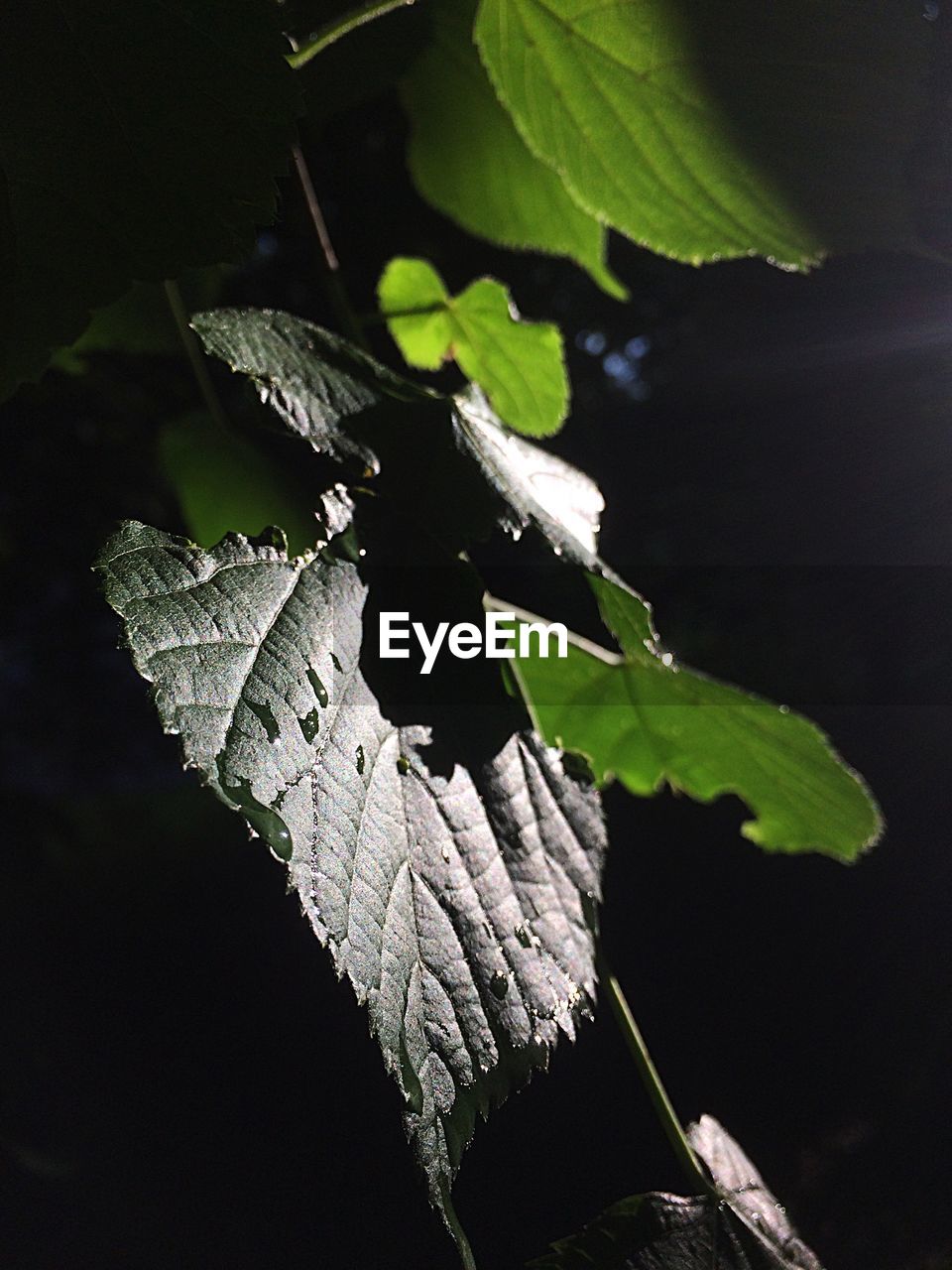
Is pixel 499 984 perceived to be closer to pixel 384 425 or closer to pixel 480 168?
pixel 384 425

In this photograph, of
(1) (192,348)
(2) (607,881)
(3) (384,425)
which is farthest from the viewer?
(2) (607,881)

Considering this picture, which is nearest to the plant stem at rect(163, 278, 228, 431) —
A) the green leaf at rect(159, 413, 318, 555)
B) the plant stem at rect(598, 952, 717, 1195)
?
the green leaf at rect(159, 413, 318, 555)

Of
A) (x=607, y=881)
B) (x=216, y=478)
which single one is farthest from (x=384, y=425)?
(x=607, y=881)

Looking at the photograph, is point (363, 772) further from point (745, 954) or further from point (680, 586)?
point (680, 586)

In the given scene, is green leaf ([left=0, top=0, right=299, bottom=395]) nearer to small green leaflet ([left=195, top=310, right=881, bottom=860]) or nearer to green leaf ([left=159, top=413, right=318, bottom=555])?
small green leaflet ([left=195, top=310, right=881, bottom=860])

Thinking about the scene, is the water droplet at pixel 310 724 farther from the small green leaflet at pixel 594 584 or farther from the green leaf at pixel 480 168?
the green leaf at pixel 480 168

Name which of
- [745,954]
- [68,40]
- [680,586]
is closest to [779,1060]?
[745,954]

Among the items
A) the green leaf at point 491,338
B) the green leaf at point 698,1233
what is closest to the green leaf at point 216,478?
the green leaf at point 491,338
